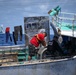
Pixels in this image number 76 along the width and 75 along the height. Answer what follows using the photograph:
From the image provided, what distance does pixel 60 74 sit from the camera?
1634 centimetres

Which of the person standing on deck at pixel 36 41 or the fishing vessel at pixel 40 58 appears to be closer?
the fishing vessel at pixel 40 58

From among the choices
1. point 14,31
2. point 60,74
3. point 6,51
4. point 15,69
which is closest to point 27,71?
point 15,69

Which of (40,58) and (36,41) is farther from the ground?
(36,41)

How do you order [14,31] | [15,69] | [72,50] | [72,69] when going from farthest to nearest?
[14,31], [72,50], [72,69], [15,69]

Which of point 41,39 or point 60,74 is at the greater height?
point 41,39

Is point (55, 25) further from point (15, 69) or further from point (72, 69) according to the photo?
point (15, 69)

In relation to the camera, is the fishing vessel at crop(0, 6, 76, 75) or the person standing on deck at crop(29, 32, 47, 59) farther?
the person standing on deck at crop(29, 32, 47, 59)

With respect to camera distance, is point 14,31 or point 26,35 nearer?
point 26,35

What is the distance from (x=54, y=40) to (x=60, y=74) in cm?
283

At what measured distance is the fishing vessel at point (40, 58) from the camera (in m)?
15.5

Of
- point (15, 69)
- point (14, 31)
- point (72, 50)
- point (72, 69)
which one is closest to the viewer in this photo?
point (15, 69)

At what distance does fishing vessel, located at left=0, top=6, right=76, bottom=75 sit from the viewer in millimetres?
15531

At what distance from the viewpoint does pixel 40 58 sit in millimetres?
16938

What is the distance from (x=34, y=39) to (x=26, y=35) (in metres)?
1.64
